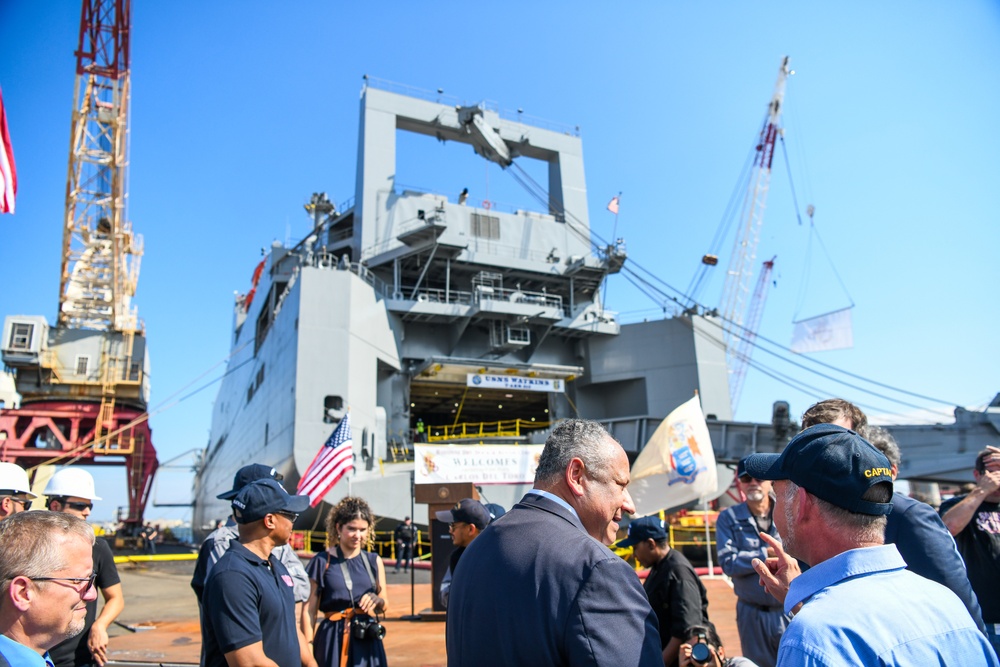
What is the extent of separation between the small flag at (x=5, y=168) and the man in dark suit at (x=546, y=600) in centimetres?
675

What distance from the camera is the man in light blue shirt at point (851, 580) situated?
142cm

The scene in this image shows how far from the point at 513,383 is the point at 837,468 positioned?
2296 centimetres

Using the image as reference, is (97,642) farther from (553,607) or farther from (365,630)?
(553,607)

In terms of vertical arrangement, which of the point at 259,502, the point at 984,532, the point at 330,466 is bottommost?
the point at 330,466

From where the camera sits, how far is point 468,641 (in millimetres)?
2043

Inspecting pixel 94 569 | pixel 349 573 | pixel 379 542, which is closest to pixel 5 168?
pixel 94 569

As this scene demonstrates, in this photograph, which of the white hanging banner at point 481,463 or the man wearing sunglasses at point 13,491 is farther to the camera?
the white hanging banner at point 481,463

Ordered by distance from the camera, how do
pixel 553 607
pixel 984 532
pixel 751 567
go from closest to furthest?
pixel 553 607 < pixel 984 532 < pixel 751 567

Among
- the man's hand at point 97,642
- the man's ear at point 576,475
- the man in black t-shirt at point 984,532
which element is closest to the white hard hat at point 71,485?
the man's hand at point 97,642

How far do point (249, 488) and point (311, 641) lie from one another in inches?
75.8

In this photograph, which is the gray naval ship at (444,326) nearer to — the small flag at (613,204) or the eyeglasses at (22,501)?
the small flag at (613,204)

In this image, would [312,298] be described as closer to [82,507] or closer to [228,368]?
[82,507]

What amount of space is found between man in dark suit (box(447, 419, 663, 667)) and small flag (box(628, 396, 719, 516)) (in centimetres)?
720

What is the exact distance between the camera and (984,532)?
12.3 feet
